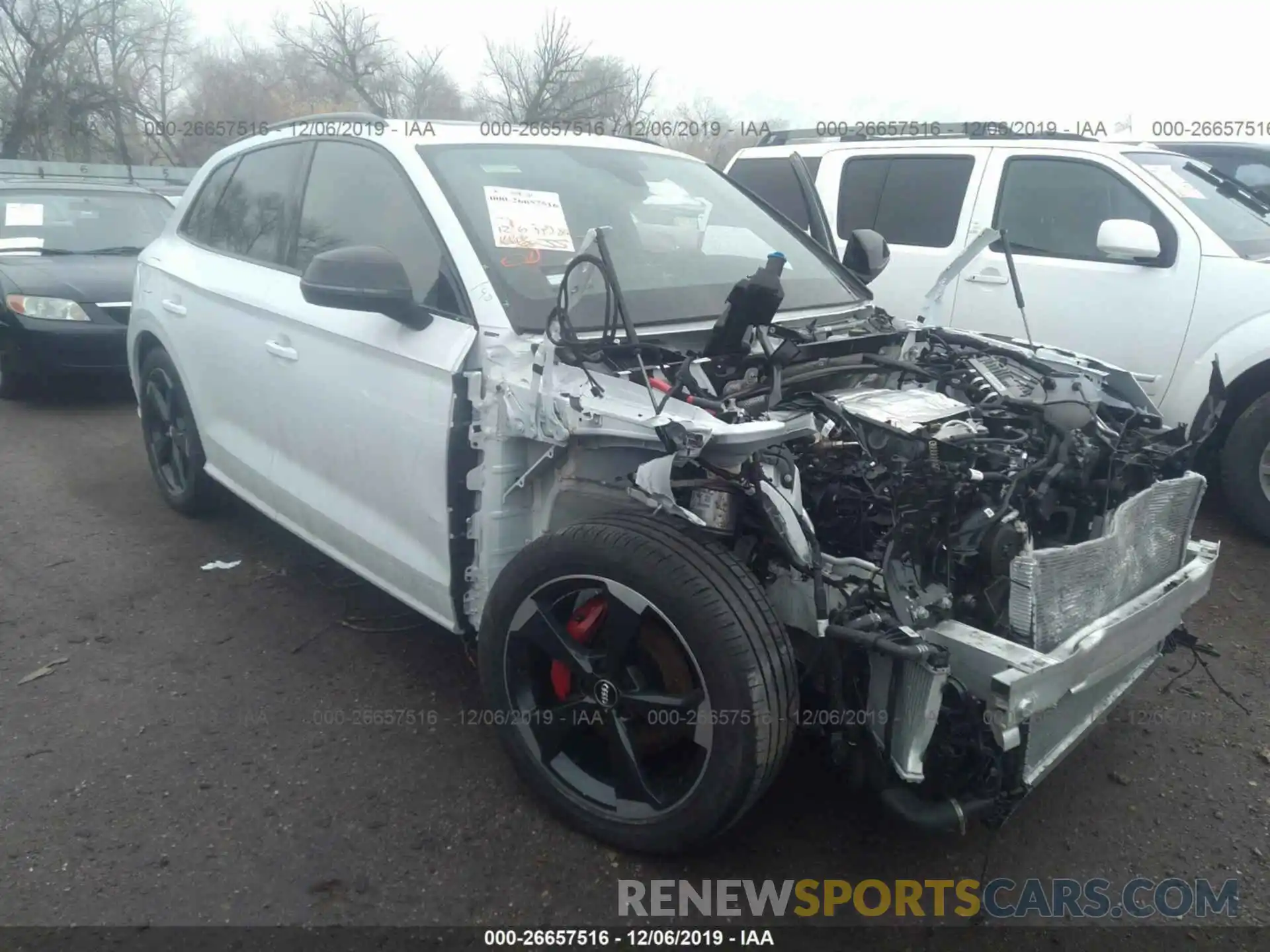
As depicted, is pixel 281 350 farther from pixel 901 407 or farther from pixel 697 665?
pixel 901 407

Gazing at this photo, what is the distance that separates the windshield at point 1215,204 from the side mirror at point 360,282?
4208 mm

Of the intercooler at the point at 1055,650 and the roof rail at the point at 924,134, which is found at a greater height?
the roof rail at the point at 924,134

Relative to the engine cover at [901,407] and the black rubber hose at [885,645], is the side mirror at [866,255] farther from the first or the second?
the black rubber hose at [885,645]

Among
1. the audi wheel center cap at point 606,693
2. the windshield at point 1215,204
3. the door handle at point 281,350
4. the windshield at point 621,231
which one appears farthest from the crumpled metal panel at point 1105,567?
the windshield at point 1215,204

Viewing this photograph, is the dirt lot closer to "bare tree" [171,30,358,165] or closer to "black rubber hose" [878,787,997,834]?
"black rubber hose" [878,787,997,834]

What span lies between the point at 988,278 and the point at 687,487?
3.79 meters

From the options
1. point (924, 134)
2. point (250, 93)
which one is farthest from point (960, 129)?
point (250, 93)

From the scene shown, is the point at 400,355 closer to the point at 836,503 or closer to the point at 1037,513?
the point at 836,503

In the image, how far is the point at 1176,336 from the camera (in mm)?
4762

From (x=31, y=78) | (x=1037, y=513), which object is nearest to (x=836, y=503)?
(x=1037, y=513)

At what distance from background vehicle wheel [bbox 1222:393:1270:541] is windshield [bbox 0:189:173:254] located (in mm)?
7393

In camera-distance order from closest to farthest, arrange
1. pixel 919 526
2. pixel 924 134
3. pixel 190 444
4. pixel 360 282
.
Answer: pixel 919 526
pixel 360 282
pixel 190 444
pixel 924 134

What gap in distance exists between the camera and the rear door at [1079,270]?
480cm

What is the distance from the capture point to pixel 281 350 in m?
3.38
